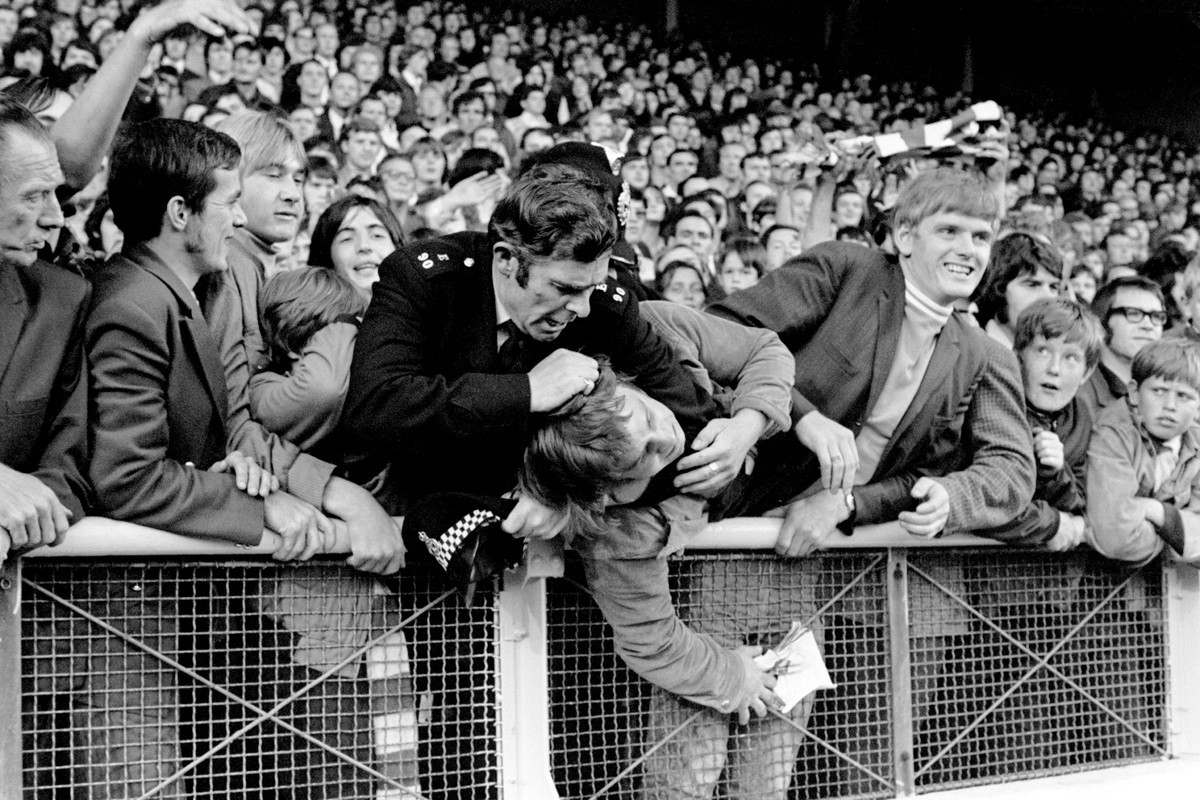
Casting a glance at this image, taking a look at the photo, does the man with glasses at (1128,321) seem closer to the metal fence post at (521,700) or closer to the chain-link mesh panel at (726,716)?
the chain-link mesh panel at (726,716)

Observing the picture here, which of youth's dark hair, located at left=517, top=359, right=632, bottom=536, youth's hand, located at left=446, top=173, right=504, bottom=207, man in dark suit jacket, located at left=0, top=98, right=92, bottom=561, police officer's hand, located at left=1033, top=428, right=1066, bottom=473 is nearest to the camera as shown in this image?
man in dark suit jacket, located at left=0, top=98, right=92, bottom=561

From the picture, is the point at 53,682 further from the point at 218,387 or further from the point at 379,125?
the point at 379,125

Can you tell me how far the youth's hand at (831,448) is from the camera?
10.1 feet

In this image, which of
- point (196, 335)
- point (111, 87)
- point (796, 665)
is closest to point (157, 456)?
point (196, 335)

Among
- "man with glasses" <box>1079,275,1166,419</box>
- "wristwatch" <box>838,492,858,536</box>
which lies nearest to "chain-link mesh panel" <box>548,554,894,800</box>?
"wristwatch" <box>838,492,858,536</box>

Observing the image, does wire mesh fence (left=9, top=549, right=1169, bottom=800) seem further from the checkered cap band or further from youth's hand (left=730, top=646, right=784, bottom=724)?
the checkered cap band

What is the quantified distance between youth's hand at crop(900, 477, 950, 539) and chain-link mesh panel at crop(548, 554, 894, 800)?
0.18 metres

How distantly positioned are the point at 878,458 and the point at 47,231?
2.02 metres

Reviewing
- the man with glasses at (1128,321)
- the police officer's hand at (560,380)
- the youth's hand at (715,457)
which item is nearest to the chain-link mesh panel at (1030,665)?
the youth's hand at (715,457)

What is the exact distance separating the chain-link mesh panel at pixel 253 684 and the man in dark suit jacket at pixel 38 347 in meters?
0.19

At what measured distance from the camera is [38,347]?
2441mm

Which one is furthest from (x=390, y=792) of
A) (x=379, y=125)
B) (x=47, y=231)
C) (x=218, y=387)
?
(x=379, y=125)

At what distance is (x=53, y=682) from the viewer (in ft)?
8.03

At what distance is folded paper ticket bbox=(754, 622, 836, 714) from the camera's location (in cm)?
324
